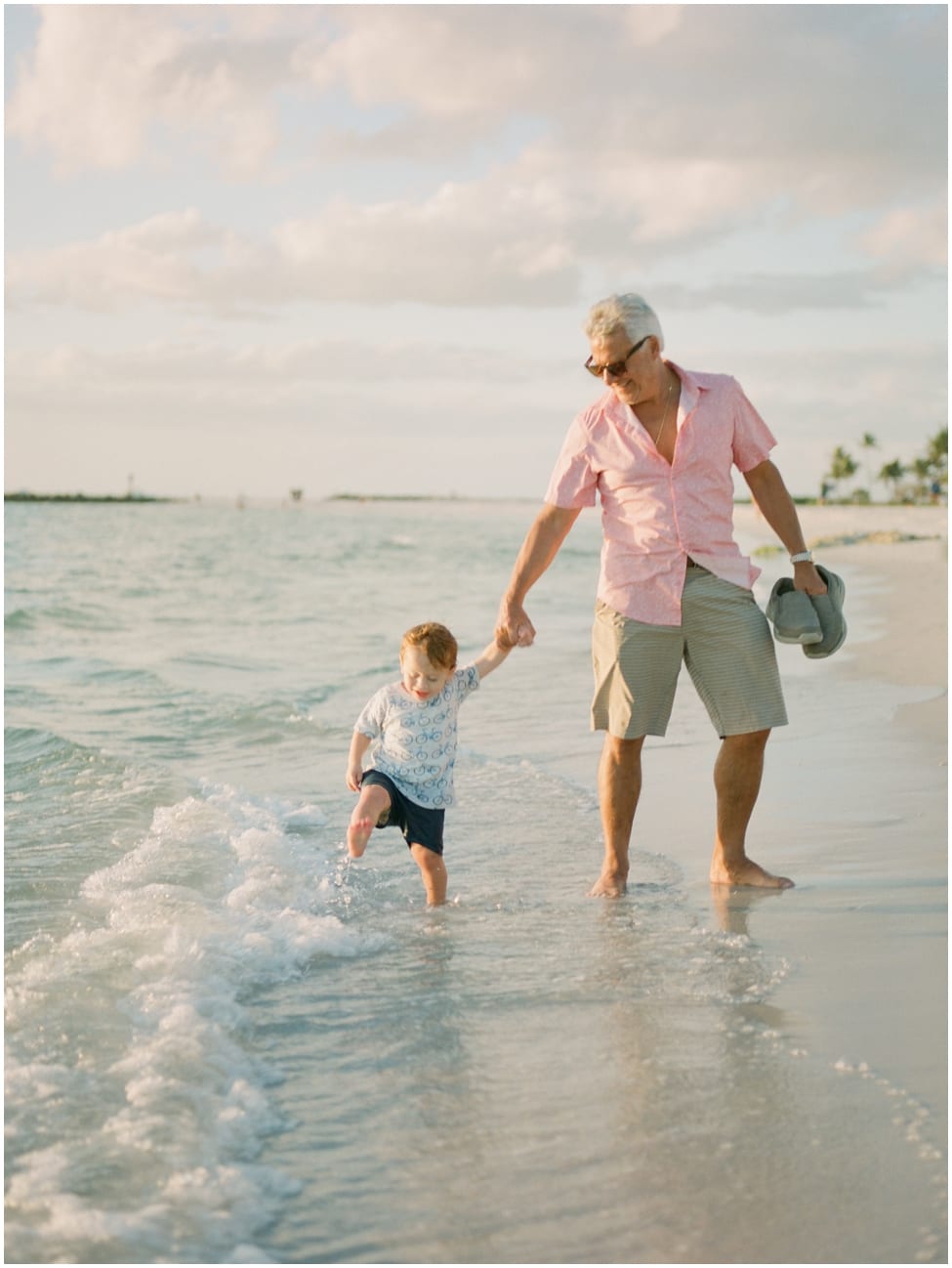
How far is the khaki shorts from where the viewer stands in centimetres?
492

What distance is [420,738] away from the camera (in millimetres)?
5160

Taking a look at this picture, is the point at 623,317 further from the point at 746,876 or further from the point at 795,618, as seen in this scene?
the point at 746,876

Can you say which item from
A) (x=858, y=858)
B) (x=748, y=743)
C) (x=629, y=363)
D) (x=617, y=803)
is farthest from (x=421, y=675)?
(x=858, y=858)

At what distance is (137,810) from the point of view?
6957mm

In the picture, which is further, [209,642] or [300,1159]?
[209,642]

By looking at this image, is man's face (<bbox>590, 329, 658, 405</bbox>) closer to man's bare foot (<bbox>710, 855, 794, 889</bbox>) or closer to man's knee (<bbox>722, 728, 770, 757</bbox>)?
man's knee (<bbox>722, 728, 770, 757</bbox>)

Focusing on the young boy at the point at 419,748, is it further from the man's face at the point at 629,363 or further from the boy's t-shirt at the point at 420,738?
the man's face at the point at 629,363

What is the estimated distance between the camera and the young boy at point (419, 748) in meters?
5.06

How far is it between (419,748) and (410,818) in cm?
26

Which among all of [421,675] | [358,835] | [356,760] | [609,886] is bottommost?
[609,886]

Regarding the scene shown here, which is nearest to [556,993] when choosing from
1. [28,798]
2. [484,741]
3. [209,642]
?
[28,798]

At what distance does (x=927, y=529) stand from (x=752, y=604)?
5096cm

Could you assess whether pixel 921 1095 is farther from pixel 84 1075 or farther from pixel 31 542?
pixel 31 542


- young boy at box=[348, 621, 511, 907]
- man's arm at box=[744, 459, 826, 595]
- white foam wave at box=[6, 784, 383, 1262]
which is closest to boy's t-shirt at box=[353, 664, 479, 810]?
young boy at box=[348, 621, 511, 907]
